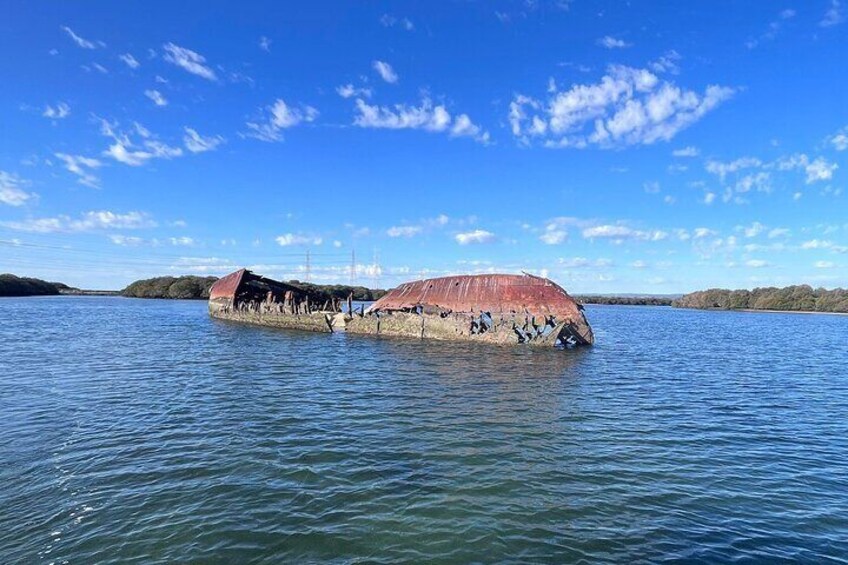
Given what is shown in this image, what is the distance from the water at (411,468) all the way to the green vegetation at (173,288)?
401 feet

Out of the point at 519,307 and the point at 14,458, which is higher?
the point at 519,307

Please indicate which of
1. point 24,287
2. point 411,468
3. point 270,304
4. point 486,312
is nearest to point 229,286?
point 270,304

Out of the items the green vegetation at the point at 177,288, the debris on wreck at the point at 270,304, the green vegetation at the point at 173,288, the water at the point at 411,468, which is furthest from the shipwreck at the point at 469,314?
the green vegetation at the point at 173,288

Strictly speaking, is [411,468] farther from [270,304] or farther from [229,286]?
[229,286]

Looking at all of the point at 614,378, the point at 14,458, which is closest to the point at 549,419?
the point at 614,378

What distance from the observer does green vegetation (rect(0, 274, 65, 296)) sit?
119 m

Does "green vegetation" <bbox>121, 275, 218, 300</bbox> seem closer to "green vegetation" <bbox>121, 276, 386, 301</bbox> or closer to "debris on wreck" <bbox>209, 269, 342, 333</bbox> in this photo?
"green vegetation" <bbox>121, 276, 386, 301</bbox>

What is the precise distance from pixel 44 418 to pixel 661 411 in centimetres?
1740

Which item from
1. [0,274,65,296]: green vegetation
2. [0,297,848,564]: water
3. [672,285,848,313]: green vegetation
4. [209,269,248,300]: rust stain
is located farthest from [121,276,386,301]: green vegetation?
[672,285,848,313]: green vegetation

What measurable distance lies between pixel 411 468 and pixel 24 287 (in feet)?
514

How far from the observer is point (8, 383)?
53.6 feet

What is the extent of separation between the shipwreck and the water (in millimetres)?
11089

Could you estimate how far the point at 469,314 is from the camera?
33375 mm

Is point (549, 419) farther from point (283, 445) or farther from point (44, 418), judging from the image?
point (44, 418)
